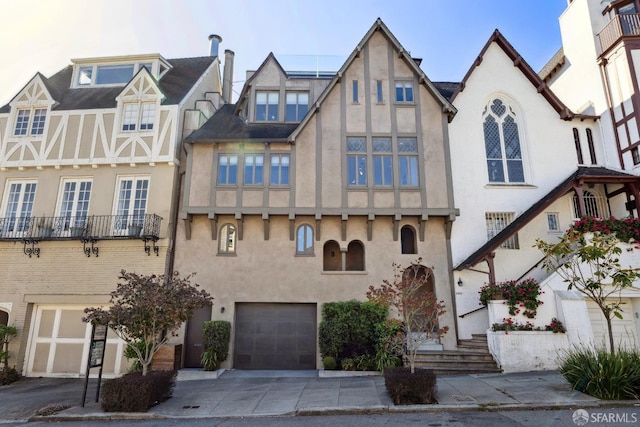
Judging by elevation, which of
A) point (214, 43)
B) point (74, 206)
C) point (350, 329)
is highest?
point (214, 43)

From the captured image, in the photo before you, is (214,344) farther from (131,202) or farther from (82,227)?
(82,227)

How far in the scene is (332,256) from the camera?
683 inches

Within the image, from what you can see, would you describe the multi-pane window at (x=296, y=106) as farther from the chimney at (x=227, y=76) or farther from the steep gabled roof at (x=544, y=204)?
the steep gabled roof at (x=544, y=204)

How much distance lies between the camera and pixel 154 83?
18094mm

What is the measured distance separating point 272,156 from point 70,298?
10033mm

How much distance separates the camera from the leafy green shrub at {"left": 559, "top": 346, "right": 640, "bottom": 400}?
8.59 metres

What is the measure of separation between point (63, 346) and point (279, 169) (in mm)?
11308

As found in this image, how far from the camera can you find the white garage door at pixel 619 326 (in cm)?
1417

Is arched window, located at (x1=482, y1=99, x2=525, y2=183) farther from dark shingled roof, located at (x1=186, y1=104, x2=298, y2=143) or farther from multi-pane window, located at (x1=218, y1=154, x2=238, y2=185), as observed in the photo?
multi-pane window, located at (x1=218, y1=154, x2=238, y2=185)

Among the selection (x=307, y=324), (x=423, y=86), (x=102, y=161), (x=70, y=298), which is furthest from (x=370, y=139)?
(x=70, y=298)

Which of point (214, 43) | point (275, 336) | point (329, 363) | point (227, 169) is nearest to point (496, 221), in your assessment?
point (329, 363)

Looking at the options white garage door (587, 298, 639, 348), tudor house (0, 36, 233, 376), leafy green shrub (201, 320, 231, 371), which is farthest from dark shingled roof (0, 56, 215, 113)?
white garage door (587, 298, 639, 348)

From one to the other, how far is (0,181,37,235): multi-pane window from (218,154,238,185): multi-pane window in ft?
28.0

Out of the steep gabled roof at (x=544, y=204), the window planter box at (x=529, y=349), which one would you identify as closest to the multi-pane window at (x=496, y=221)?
the steep gabled roof at (x=544, y=204)
